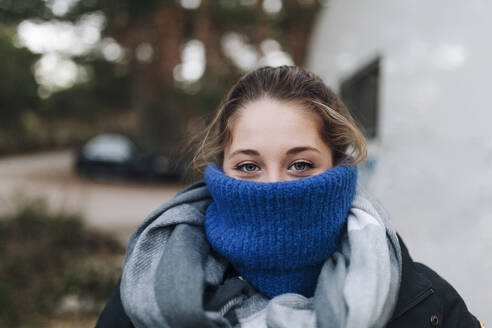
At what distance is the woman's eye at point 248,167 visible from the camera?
5.04ft

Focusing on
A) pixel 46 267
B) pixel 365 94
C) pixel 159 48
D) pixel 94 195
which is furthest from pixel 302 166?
pixel 94 195

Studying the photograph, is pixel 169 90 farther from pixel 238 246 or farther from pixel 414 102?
pixel 238 246

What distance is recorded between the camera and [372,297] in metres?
1.24

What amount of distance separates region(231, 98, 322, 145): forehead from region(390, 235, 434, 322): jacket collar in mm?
540

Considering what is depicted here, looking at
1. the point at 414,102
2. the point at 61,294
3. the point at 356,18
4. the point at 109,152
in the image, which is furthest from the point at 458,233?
the point at 109,152

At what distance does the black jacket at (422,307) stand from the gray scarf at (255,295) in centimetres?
5

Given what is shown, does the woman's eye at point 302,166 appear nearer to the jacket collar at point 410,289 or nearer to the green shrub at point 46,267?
the jacket collar at point 410,289

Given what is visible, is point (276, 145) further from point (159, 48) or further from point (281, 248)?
point (159, 48)

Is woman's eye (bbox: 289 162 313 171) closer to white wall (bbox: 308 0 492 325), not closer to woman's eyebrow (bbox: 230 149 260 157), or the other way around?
woman's eyebrow (bbox: 230 149 260 157)

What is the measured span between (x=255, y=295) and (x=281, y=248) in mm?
218

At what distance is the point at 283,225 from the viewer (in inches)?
54.4

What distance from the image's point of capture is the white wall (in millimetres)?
1946

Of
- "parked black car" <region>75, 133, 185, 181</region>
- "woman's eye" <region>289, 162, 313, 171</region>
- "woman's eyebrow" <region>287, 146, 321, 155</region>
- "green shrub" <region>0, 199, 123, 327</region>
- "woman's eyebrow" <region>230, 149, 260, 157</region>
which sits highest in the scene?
"woman's eyebrow" <region>287, 146, 321, 155</region>

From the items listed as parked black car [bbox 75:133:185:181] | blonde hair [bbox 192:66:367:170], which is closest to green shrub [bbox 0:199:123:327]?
blonde hair [bbox 192:66:367:170]
